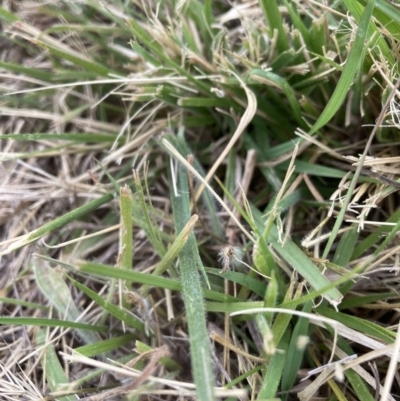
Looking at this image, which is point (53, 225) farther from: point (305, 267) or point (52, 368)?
point (305, 267)

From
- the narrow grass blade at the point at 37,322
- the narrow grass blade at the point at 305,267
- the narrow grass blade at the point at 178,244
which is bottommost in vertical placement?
the narrow grass blade at the point at 37,322

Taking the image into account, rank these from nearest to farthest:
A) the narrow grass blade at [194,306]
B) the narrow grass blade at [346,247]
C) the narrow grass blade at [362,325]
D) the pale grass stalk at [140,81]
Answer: the narrow grass blade at [194,306] < the narrow grass blade at [362,325] < the narrow grass blade at [346,247] < the pale grass stalk at [140,81]

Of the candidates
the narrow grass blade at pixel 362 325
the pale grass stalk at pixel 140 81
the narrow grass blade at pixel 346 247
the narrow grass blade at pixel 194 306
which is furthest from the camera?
the pale grass stalk at pixel 140 81

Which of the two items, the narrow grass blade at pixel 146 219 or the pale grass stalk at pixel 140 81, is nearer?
the narrow grass blade at pixel 146 219

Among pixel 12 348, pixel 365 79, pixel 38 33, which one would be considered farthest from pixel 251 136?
pixel 12 348

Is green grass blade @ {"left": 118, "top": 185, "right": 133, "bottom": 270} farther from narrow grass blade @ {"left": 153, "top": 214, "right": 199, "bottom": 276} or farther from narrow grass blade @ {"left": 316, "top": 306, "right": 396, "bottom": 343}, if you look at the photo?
narrow grass blade @ {"left": 316, "top": 306, "right": 396, "bottom": 343}

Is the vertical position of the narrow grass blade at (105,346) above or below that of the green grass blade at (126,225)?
below

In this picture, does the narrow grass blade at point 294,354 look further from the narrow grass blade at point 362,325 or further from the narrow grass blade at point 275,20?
the narrow grass blade at point 275,20

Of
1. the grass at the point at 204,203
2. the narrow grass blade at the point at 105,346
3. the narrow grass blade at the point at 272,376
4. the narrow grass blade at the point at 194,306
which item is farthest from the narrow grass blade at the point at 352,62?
the narrow grass blade at the point at 105,346

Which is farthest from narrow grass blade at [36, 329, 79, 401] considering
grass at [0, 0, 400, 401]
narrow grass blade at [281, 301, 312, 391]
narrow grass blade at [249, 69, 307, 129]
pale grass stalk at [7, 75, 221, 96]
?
narrow grass blade at [249, 69, 307, 129]
